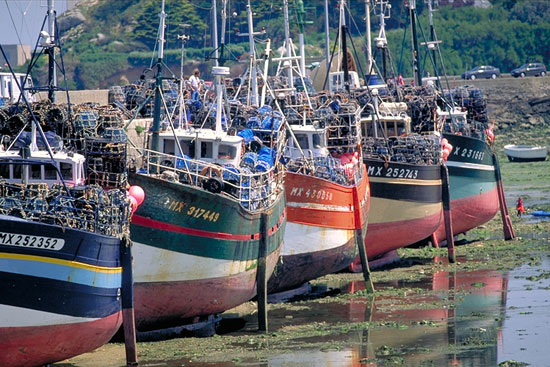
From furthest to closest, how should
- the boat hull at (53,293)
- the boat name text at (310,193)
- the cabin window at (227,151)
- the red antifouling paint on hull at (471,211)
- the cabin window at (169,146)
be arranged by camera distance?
1. the red antifouling paint on hull at (471,211)
2. the boat name text at (310,193)
3. the cabin window at (227,151)
4. the cabin window at (169,146)
5. the boat hull at (53,293)

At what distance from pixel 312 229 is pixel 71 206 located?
12426 mm

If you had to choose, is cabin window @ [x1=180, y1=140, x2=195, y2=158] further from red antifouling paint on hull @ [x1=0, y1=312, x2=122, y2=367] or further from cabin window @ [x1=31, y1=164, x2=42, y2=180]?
red antifouling paint on hull @ [x1=0, y1=312, x2=122, y2=367]

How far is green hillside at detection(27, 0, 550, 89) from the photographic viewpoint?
337 ft

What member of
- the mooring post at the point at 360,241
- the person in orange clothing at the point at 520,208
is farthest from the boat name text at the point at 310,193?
the person in orange clothing at the point at 520,208

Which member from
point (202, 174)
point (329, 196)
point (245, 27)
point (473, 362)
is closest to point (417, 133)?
point (329, 196)

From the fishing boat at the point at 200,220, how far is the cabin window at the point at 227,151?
1.0 inches

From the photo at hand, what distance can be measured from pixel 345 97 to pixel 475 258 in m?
7.48

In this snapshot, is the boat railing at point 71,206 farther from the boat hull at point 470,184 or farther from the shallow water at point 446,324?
the boat hull at point 470,184

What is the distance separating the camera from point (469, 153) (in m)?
47.0

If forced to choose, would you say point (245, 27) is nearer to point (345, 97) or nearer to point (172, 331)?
point (345, 97)

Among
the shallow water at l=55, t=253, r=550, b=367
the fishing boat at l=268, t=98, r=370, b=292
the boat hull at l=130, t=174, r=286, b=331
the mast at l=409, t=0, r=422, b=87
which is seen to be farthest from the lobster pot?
the mast at l=409, t=0, r=422, b=87

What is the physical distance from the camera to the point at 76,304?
22453mm

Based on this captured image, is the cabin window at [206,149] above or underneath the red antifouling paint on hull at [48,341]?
above

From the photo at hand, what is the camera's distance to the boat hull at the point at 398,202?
39938mm
